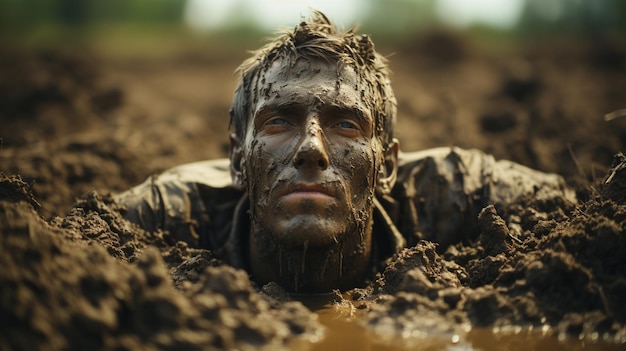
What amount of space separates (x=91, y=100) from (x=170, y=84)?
436cm

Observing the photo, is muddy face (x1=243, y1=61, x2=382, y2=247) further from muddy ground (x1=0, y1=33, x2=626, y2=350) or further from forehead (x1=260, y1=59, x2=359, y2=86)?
muddy ground (x1=0, y1=33, x2=626, y2=350)

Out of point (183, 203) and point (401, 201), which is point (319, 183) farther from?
point (183, 203)

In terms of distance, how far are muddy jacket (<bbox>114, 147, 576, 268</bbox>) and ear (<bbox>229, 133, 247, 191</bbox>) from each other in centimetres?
11

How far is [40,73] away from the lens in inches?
339

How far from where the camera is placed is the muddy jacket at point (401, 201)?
13.1ft

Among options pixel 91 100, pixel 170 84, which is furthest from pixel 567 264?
pixel 170 84

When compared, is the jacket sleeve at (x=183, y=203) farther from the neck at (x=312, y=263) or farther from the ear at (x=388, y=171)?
the ear at (x=388, y=171)

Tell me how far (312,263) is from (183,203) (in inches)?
43.8

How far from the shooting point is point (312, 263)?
345 cm

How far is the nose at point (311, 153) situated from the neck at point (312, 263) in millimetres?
431

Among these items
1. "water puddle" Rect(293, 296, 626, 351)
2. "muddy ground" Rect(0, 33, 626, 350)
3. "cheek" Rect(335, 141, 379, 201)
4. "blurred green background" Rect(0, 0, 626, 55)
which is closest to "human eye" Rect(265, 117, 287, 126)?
"cheek" Rect(335, 141, 379, 201)

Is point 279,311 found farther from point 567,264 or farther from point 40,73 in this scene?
point 40,73

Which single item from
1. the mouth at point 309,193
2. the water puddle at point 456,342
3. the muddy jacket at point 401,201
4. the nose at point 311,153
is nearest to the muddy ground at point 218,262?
the water puddle at point 456,342

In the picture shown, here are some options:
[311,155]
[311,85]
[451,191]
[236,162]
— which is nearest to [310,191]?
[311,155]
